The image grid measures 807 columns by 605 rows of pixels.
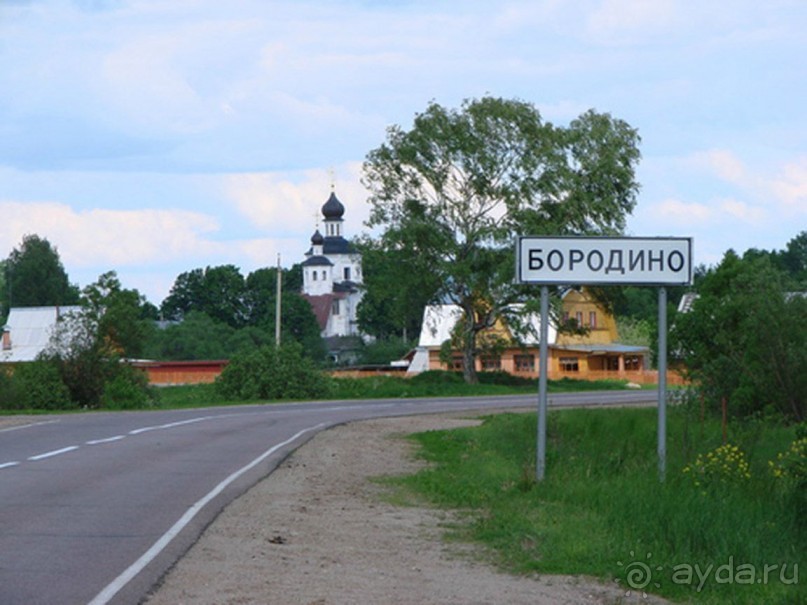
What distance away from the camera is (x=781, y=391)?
28.6 meters

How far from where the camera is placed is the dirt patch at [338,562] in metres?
10.4

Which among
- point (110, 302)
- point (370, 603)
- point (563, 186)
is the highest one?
point (563, 186)

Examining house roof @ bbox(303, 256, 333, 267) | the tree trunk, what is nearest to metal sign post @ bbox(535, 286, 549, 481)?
the tree trunk

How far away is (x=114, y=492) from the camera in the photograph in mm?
16562

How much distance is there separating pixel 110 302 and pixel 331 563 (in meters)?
41.1

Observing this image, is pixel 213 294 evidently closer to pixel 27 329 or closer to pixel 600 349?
pixel 27 329

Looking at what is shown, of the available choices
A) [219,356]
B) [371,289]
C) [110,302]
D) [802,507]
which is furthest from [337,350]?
[802,507]

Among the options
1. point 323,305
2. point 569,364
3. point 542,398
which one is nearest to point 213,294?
point 323,305

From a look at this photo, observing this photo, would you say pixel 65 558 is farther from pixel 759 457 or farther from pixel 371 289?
pixel 371 289

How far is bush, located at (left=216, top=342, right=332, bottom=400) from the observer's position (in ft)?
179

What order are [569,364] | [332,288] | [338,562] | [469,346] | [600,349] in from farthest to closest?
[332,288] < [569,364] < [600,349] < [469,346] < [338,562]

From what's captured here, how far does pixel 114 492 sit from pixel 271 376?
38.1 metres

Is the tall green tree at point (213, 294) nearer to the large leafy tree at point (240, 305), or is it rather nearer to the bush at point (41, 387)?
the large leafy tree at point (240, 305)

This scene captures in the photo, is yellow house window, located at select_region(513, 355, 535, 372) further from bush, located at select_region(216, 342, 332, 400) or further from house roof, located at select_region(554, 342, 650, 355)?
bush, located at select_region(216, 342, 332, 400)
